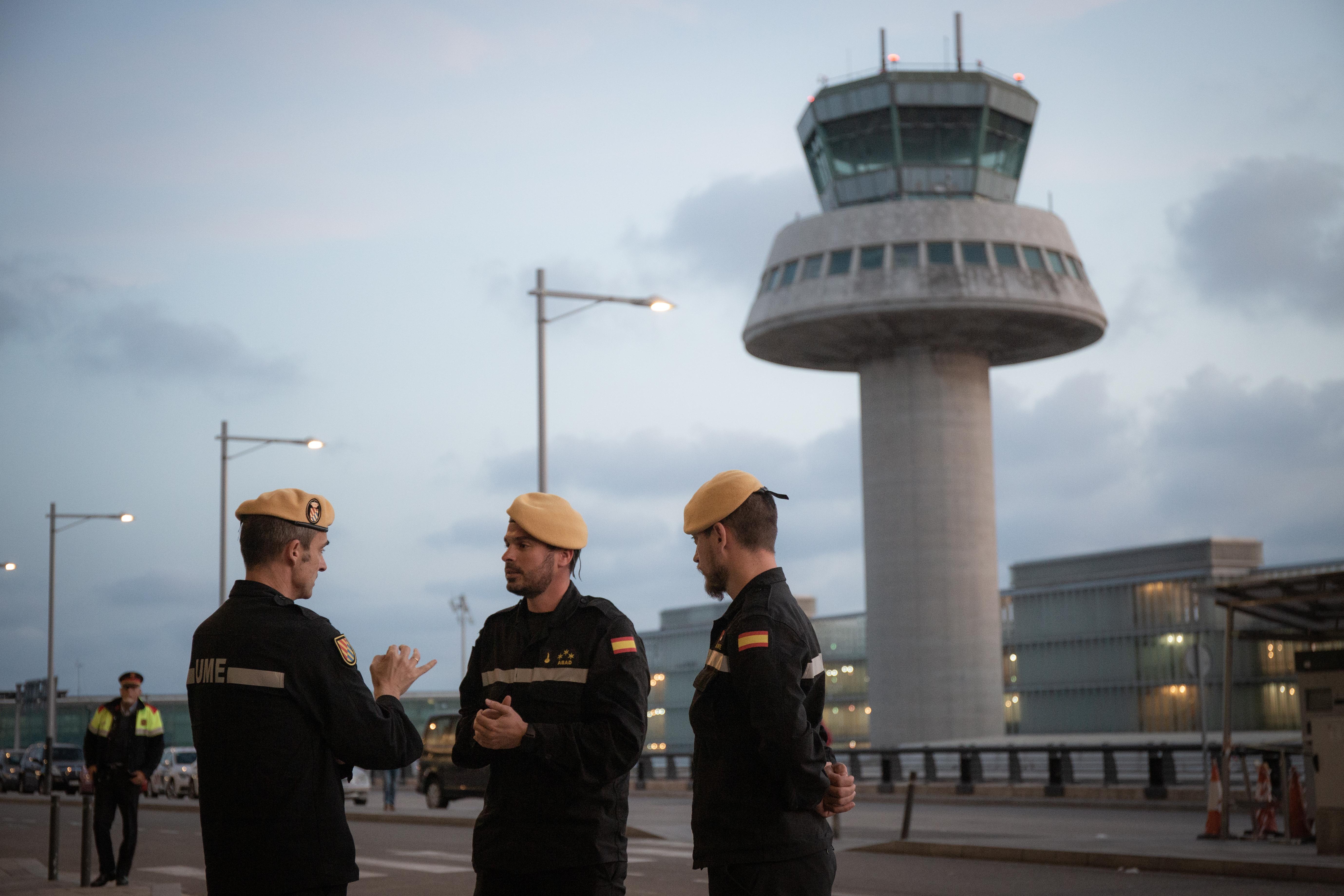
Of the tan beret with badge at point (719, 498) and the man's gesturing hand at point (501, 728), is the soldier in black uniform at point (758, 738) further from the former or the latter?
the man's gesturing hand at point (501, 728)

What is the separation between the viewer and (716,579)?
542 centimetres

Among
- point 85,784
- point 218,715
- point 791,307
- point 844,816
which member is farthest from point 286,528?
point 791,307

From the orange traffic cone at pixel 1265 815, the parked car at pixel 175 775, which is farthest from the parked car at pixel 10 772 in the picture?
the orange traffic cone at pixel 1265 815


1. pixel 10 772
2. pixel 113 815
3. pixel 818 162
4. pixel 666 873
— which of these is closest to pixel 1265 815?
pixel 666 873

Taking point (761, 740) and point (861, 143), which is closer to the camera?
point (761, 740)

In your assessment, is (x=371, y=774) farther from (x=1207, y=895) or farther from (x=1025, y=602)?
(x=1025, y=602)

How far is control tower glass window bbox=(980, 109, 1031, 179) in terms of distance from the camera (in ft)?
172

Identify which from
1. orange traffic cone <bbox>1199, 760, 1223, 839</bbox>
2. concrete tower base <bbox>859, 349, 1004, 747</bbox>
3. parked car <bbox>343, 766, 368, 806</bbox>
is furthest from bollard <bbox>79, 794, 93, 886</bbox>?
concrete tower base <bbox>859, 349, 1004, 747</bbox>

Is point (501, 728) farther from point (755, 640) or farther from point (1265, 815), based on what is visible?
point (1265, 815)

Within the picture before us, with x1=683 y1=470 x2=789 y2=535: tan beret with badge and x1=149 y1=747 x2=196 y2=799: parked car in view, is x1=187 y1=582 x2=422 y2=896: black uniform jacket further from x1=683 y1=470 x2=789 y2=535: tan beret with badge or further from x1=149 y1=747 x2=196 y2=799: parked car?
x1=149 y1=747 x2=196 y2=799: parked car

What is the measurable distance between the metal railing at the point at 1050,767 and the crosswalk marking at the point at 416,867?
157 inches

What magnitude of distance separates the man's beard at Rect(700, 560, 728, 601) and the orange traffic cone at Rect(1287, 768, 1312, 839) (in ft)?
50.1

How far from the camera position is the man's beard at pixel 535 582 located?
5.53 meters

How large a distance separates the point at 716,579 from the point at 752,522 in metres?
0.24
